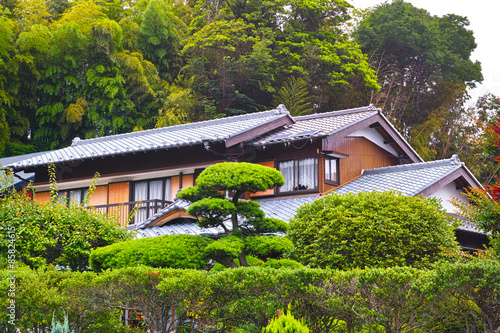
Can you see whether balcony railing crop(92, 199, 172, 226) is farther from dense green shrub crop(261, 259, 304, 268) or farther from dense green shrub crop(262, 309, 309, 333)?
dense green shrub crop(262, 309, 309, 333)

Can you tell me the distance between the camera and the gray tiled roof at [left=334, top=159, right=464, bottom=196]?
762 inches

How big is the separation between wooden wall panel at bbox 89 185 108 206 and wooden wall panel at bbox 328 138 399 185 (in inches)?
353

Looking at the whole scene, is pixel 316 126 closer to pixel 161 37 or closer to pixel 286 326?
A: pixel 286 326

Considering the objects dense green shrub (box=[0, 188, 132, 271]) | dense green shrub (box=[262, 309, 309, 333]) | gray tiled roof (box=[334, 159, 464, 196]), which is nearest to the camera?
dense green shrub (box=[262, 309, 309, 333])

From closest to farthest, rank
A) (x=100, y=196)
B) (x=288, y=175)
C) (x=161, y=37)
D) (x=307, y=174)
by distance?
(x=307, y=174) → (x=288, y=175) → (x=100, y=196) → (x=161, y=37)

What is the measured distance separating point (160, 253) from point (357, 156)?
42.0 feet

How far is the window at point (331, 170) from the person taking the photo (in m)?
21.1

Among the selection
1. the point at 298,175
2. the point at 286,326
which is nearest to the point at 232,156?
the point at 298,175

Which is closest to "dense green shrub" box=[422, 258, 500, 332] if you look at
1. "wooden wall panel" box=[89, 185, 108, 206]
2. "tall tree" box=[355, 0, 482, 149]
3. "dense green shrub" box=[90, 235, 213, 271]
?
"dense green shrub" box=[90, 235, 213, 271]

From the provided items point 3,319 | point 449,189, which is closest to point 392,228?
point 3,319

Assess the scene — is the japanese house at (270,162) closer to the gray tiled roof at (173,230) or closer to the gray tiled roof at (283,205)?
the gray tiled roof at (283,205)

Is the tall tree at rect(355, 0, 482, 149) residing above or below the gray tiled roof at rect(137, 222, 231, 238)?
above

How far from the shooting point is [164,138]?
22984 mm

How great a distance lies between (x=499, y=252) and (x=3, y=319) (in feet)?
28.3
